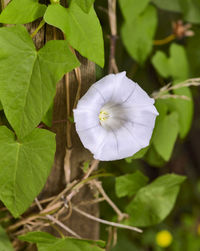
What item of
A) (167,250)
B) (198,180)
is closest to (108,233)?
(167,250)

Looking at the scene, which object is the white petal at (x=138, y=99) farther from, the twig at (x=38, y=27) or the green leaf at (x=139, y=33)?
the green leaf at (x=139, y=33)

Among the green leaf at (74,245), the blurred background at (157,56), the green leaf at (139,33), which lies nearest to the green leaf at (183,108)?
the blurred background at (157,56)

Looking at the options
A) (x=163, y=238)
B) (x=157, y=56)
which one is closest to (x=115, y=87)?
(x=157, y=56)

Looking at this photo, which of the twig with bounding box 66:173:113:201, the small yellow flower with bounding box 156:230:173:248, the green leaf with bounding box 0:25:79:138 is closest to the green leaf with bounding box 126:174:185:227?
the twig with bounding box 66:173:113:201

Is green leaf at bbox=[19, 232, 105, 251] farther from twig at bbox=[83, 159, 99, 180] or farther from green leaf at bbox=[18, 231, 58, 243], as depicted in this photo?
→ twig at bbox=[83, 159, 99, 180]

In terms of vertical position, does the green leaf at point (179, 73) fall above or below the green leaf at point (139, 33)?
below

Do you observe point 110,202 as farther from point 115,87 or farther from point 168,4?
point 168,4
